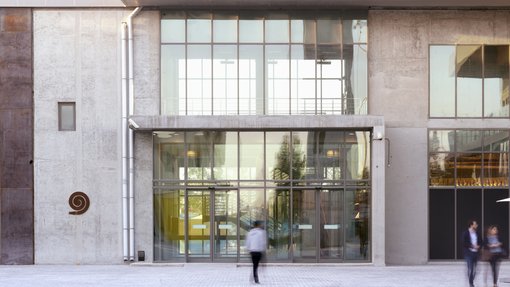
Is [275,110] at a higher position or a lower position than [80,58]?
lower

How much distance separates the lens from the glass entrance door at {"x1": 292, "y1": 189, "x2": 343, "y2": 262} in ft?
70.3

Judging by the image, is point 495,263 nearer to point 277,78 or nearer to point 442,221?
point 442,221

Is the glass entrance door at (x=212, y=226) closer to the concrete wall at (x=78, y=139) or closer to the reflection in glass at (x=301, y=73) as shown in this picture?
the concrete wall at (x=78, y=139)

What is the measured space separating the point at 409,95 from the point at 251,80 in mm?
5569

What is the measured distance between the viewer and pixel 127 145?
2130cm

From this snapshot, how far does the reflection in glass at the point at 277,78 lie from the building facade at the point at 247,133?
0.05m

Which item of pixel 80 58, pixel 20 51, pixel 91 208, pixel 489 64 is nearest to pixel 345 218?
pixel 489 64

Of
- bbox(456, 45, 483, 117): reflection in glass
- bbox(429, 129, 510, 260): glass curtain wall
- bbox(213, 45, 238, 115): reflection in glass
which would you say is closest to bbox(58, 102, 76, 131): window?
bbox(213, 45, 238, 115): reflection in glass

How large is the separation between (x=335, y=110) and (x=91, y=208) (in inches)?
359

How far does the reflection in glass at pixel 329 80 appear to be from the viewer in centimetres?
2159

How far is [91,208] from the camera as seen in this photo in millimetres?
21344

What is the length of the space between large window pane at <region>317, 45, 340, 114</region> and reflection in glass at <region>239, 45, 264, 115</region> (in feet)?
6.65

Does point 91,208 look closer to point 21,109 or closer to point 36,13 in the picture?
point 21,109

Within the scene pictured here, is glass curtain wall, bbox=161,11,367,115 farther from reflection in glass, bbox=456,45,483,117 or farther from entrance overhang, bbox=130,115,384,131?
reflection in glass, bbox=456,45,483,117
